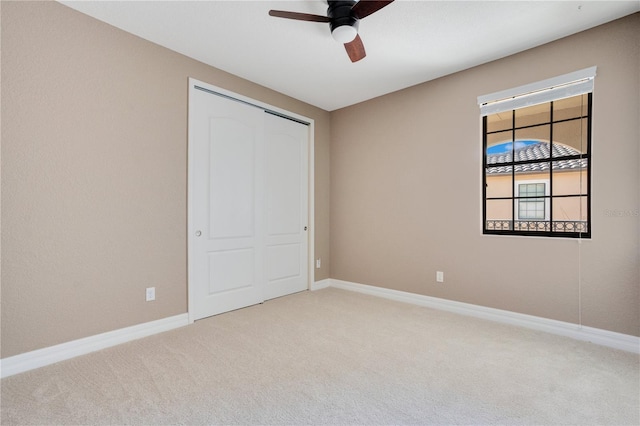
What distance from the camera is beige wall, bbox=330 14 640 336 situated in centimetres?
249

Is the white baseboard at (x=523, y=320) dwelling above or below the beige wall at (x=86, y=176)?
below

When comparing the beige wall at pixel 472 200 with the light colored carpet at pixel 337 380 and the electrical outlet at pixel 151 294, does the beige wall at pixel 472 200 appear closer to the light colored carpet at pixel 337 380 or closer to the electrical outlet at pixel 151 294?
the light colored carpet at pixel 337 380

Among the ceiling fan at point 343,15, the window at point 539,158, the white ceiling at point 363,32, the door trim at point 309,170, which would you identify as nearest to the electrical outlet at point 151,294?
the door trim at point 309,170

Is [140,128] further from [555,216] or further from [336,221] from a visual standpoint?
[555,216]

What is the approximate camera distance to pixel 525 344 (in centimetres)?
255

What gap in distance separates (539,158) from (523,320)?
5.26ft

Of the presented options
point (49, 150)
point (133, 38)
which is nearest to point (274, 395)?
point (49, 150)

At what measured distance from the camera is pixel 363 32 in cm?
266

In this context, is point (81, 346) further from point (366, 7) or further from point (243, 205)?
point (366, 7)

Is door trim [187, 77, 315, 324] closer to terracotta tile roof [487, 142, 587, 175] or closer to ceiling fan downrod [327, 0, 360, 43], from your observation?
ceiling fan downrod [327, 0, 360, 43]

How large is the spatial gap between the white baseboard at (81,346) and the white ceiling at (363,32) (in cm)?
263

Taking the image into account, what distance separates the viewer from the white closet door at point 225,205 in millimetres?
3154

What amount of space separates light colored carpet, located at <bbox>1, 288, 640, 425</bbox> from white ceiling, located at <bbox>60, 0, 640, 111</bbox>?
270 cm

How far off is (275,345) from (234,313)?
3.34 feet
